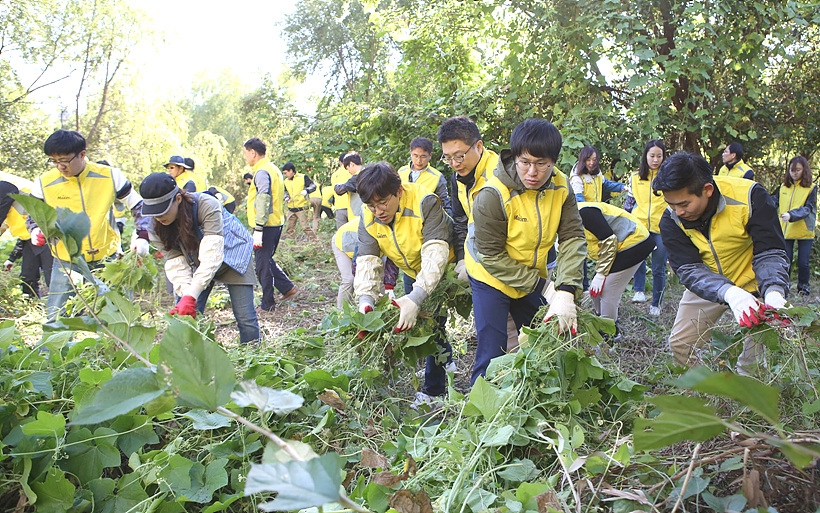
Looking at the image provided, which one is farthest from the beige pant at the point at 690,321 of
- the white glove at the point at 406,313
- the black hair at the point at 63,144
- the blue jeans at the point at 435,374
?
the black hair at the point at 63,144

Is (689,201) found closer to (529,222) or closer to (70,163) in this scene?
(529,222)

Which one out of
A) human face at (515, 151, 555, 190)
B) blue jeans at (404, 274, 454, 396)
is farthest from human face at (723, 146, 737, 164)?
human face at (515, 151, 555, 190)

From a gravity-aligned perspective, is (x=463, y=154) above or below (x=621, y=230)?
above

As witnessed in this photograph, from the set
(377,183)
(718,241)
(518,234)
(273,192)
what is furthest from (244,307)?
(273,192)

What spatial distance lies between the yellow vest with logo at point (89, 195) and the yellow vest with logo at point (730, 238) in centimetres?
342

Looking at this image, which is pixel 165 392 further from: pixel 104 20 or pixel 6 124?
pixel 104 20

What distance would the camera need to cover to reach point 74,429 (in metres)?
1.72

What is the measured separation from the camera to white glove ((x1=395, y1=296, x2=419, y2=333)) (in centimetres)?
250

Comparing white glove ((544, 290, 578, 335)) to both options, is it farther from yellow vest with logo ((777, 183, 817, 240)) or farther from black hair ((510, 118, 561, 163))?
yellow vest with logo ((777, 183, 817, 240))

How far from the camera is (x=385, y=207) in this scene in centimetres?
274

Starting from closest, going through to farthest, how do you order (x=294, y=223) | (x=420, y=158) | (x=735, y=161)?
(x=420, y=158), (x=735, y=161), (x=294, y=223)

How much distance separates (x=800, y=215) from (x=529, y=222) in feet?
17.0

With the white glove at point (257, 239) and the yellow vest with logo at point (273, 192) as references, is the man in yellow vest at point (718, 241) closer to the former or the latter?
the white glove at point (257, 239)

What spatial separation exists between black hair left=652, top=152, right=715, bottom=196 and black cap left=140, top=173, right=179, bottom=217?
224 cm
